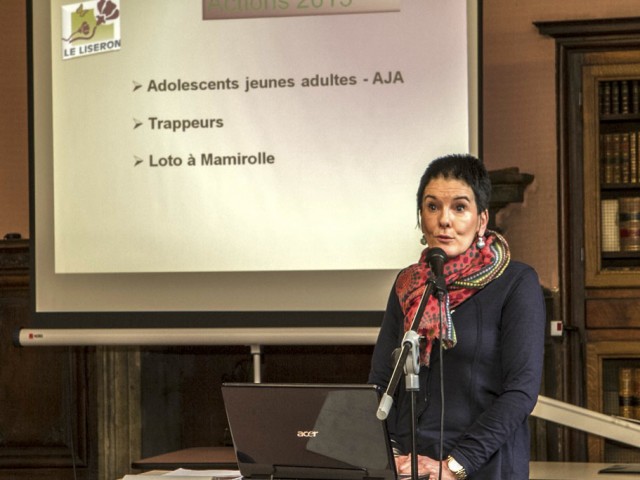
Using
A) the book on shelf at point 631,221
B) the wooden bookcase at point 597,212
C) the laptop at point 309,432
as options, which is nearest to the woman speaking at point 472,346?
the laptop at point 309,432

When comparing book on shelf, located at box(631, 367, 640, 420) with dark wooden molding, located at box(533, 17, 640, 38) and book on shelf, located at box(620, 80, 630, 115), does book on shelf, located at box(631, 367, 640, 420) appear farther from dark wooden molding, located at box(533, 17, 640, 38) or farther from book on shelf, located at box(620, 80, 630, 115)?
dark wooden molding, located at box(533, 17, 640, 38)

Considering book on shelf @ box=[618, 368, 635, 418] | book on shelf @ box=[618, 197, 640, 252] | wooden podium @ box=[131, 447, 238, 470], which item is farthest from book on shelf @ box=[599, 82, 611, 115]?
wooden podium @ box=[131, 447, 238, 470]

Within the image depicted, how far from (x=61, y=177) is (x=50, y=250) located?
293 millimetres

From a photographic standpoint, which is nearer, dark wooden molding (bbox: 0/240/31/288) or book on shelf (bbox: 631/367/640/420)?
dark wooden molding (bbox: 0/240/31/288)

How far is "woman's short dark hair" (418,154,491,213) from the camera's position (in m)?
2.35

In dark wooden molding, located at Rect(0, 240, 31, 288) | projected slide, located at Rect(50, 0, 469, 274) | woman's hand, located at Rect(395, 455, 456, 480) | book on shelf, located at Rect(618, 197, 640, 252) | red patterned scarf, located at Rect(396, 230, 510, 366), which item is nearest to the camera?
woman's hand, located at Rect(395, 455, 456, 480)

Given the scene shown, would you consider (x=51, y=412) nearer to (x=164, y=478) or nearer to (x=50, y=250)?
(x=50, y=250)

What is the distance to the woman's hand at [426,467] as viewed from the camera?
7.01ft

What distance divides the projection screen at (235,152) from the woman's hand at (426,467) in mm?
1675

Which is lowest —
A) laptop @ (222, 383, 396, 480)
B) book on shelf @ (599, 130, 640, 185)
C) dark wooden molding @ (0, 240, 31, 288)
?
laptop @ (222, 383, 396, 480)

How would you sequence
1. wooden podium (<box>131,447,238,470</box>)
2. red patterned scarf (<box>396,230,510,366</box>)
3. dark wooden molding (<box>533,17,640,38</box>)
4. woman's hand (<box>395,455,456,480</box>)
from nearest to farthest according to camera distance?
woman's hand (<box>395,455,456,480</box>)
red patterned scarf (<box>396,230,510,366</box>)
wooden podium (<box>131,447,238,470</box>)
dark wooden molding (<box>533,17,640,38</box>)

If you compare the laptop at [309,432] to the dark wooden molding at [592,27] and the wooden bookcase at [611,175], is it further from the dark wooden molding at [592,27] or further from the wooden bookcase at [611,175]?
the dark wooden molding at [592,27]

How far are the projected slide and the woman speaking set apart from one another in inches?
60.1

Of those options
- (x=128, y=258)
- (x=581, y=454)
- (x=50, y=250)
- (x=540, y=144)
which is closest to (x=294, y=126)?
(x=128, y=258)
